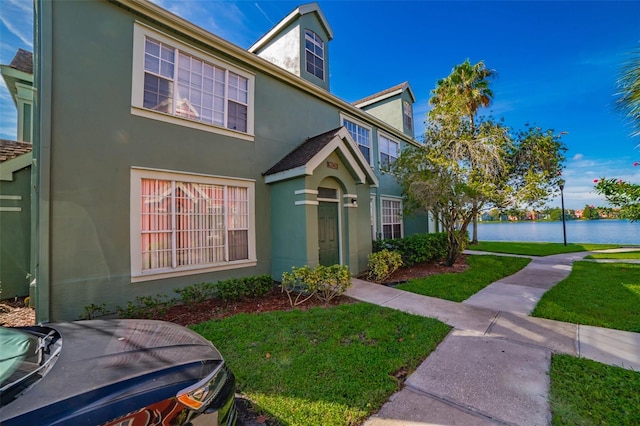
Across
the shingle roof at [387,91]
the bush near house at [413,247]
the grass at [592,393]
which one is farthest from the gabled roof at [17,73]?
the shingle roof at [387,91]

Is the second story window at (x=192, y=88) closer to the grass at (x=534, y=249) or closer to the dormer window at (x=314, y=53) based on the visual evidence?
the dormer window at (x=314, y=53)

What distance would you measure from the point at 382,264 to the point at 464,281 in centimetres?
262

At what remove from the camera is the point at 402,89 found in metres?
15.8

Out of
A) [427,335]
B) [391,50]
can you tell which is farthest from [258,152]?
[391,50]

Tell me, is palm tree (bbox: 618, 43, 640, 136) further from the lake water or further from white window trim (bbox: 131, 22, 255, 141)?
the lake water

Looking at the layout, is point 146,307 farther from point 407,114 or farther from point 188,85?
point 407,114

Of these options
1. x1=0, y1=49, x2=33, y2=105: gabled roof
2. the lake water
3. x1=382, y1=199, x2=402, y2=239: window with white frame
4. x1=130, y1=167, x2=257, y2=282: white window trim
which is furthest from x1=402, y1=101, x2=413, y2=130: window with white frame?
x1=0, y1=49, x2=33, y2=105: gabled roof

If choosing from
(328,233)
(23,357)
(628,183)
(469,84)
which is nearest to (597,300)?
(628,183)

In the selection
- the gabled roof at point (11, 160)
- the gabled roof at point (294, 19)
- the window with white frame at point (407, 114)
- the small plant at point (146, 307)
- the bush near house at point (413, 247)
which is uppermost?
the gabled roof at point (294, 19)

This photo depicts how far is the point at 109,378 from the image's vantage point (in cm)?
175

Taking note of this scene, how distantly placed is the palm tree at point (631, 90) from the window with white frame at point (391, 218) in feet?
30.7

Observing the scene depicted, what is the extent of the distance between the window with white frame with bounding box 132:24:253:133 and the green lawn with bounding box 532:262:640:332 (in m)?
9.16

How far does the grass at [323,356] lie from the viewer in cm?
287

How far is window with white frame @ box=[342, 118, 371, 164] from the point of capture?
12.0m
